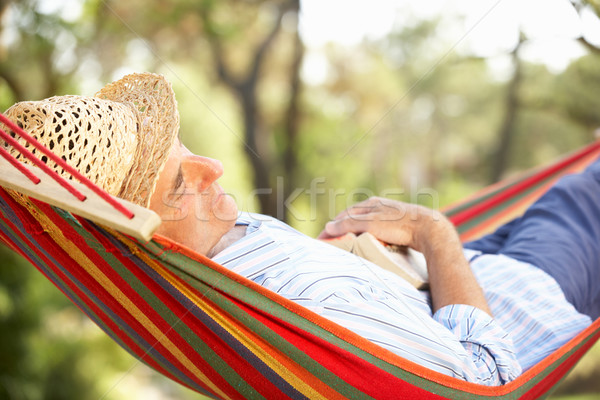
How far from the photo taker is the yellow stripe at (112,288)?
99 cm

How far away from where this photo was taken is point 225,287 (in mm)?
941

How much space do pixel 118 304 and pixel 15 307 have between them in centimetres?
302

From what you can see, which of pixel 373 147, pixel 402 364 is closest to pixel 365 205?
pixel 402 364

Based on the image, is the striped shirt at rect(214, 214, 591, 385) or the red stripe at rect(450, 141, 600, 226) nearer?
the striped shirt at rect(214, 214, 591, 385)

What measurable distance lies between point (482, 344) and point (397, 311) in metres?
0.18

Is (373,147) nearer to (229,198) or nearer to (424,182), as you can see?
(424,182)

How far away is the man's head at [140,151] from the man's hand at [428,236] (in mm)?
364

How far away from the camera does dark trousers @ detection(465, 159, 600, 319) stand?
4.98ft

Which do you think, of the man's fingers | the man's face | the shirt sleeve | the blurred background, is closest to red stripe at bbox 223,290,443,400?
the shirt sleeve

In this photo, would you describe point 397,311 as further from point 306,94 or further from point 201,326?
point 306,94

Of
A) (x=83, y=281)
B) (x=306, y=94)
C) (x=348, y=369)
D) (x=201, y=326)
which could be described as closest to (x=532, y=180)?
(x=348, y=369)

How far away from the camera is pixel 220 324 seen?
98cm

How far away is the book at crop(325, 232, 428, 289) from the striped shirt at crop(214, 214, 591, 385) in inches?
1.8

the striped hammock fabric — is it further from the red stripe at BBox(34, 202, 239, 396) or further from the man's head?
the man's head
